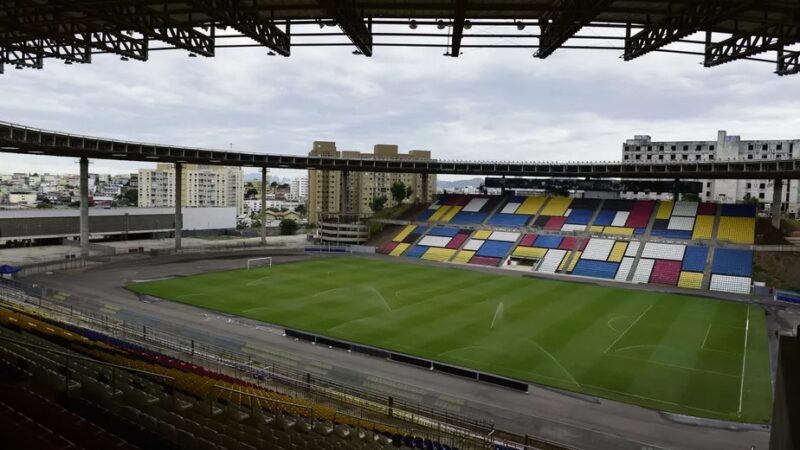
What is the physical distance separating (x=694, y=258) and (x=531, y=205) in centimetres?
2508

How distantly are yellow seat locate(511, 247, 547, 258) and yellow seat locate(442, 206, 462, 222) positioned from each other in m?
15.4

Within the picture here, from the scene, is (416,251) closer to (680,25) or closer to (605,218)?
(605,218)

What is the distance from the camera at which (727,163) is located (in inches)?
2143

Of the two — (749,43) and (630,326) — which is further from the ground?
(749,43)

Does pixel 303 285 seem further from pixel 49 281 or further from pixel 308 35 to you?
pixel 308 35

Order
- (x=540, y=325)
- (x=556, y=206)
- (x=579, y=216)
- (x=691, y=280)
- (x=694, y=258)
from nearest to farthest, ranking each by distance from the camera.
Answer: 1. (x=540, y=325)
2. (x=691, y=280)
3. (x=694, y=258)
4. (x=579, y=216)
5. (x=556, y=206)

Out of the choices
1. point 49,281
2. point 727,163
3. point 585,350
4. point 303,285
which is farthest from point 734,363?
point 49,281

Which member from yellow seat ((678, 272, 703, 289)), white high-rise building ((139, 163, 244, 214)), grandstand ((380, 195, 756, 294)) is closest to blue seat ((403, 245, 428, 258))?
grandstand ((380, 195, 756, 294))

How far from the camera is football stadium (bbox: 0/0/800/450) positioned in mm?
10297

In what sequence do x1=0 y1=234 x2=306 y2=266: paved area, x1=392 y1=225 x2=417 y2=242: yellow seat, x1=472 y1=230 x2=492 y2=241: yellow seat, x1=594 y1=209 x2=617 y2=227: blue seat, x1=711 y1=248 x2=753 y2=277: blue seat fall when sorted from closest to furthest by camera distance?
x1=711 y1=248 x2=753 y2=277: blue seat
x1=0 y1=234 x2=306 y2=266: paved area
x1=594 y1=209 x2=617 y2=227: blue seat
x1=472 y1=230 x2=492 y2=241: yellow seat
x1=392 y1=225 x2=417 y2=242: yellow seat

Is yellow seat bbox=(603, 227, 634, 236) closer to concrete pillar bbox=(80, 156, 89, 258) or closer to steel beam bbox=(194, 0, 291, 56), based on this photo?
steel beam bbox=(194, 0, 291, 56)

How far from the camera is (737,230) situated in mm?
57000

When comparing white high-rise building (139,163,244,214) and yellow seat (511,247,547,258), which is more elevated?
white high-rise building (139,163,244,214)

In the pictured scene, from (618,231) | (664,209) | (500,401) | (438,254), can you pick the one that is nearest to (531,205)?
(618,231)
